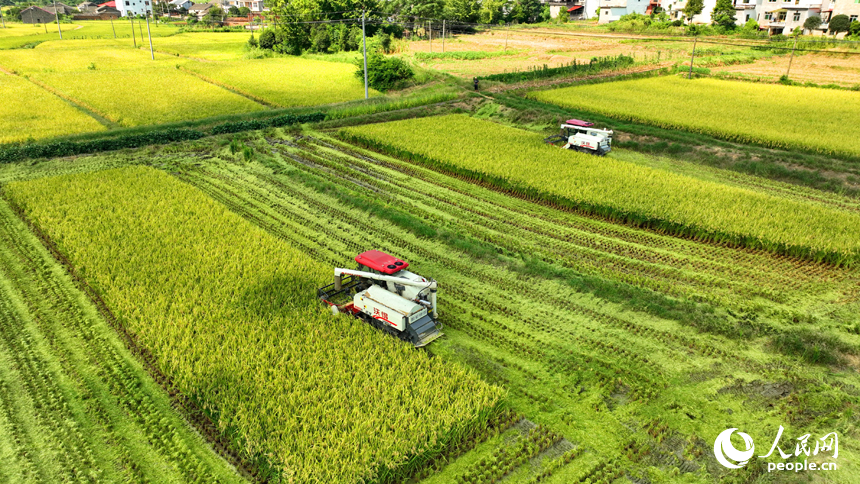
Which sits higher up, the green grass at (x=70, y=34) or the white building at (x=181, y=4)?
the white building at (x=181, y=4)

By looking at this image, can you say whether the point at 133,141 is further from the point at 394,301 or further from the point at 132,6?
the point at 132,6

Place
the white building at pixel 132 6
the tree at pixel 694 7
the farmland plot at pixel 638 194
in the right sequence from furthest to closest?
the white building at pixel 132 6
the tree at pixel 694 7
the farmland plot at pixel 638 194

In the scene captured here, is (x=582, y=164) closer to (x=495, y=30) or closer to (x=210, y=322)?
(x=210, y=322)

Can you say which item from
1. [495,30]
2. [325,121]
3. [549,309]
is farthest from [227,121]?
[495,30]

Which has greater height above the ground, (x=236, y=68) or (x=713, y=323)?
(x=236, y=68)

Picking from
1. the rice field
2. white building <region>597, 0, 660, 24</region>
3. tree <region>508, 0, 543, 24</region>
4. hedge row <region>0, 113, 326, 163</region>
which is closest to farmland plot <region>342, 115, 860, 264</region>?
hedge row <region>0, 113, 326, 163</region>

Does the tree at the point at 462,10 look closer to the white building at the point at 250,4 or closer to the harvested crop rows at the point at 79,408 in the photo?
the white building at the point at 250,4

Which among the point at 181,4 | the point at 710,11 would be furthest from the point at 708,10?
the point at 181,4

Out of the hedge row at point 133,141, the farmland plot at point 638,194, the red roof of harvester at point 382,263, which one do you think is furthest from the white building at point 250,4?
the red roof of harvester at point 382,263
